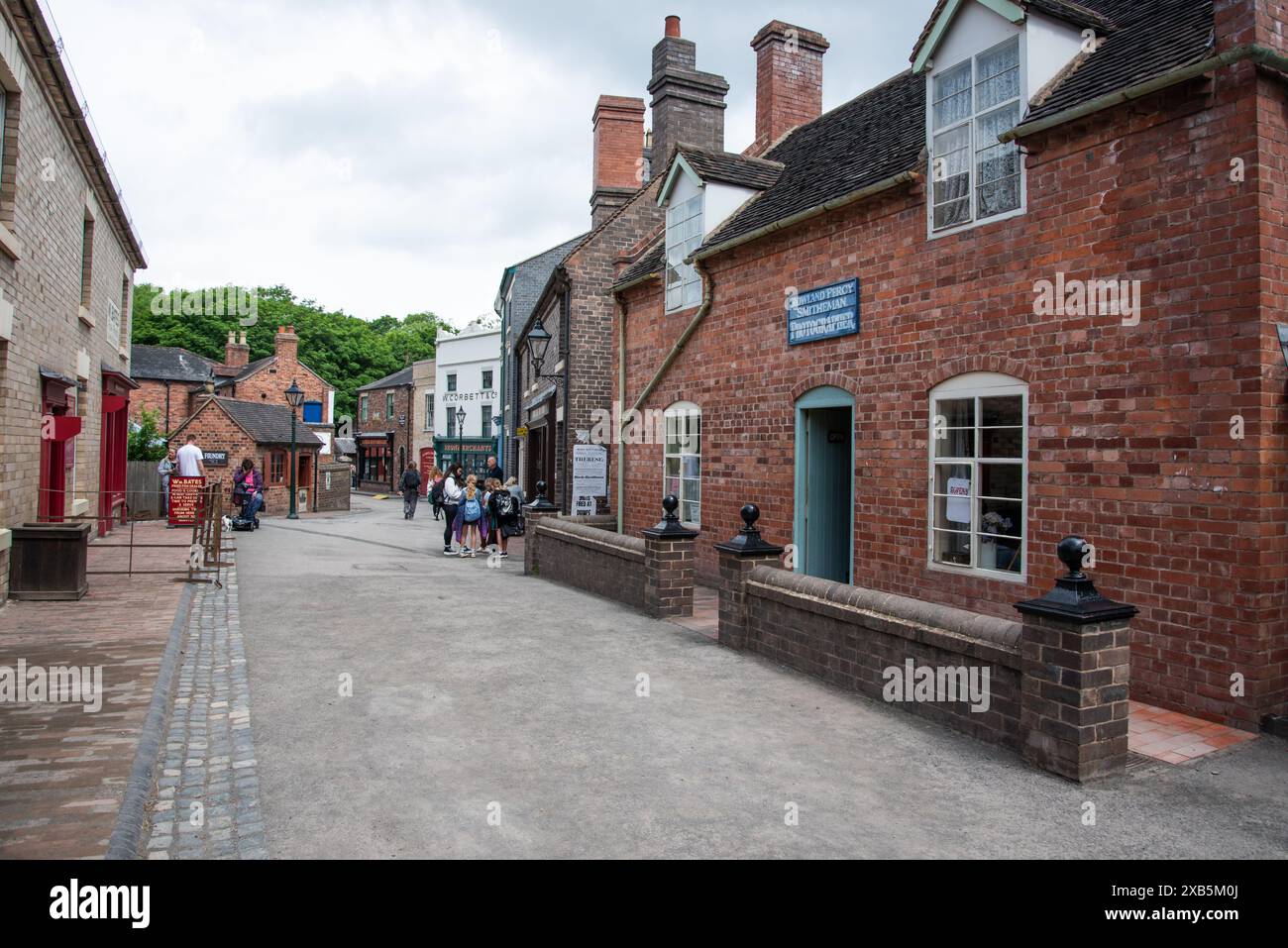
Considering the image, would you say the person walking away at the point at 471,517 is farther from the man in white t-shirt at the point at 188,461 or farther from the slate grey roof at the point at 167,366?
the slate grey roof at the point at 167,366

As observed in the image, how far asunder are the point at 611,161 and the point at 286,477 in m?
17.7

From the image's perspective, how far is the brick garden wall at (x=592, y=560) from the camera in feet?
35.9

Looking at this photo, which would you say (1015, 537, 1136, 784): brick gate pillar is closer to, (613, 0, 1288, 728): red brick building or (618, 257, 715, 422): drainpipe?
(613, 0, 1288, 728): red brick building

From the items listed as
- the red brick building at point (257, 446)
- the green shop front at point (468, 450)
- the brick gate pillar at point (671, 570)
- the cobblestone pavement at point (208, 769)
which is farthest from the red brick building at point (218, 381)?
the cobblestone pavement at point (208, 769)

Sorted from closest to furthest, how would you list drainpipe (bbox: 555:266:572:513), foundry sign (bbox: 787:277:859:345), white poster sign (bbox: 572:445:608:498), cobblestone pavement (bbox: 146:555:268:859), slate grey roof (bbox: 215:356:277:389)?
cobblestone pavement (bbox: 146:555:268:859) → foundry sign (bbox: 787:277:859:345) → white poster sign (bbox: 572:445:608:498) → drainpipe (bbox: 555:266:572:513) → slate grey roof (bbox: 215:356:277:389)

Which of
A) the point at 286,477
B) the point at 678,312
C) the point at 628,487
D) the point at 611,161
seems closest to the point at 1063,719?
the point at 678,312


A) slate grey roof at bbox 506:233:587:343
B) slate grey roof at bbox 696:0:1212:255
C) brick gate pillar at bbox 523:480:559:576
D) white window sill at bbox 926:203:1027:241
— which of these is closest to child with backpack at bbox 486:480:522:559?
brick gate pillar at bbox 523:480:559:576

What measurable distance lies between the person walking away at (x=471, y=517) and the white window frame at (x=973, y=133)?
10627 millimetres

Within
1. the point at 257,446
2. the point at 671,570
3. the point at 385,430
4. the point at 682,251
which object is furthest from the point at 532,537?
the point at 385,430

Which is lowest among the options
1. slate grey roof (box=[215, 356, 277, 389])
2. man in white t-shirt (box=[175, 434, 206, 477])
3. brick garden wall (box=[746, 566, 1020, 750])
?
brick garden wall (box=[746, 566, 1020, 750])

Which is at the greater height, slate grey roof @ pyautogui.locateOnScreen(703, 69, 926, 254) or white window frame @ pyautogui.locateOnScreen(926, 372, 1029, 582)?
slate grey roof @ pyautogui.locateOnScreen(703, 69, 926, 254)

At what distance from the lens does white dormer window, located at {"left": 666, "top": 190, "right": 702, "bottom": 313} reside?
1340 centimetres

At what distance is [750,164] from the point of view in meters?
13.5

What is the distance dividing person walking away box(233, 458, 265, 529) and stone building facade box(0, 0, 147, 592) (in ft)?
17.4
